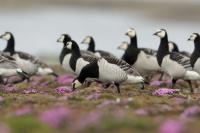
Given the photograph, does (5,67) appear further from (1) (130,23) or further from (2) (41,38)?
(1) (130,23)

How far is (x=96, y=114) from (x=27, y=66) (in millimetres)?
16695

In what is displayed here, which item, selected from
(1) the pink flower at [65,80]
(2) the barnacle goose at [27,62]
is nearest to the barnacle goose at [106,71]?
(1) the pink flower at [65,80]

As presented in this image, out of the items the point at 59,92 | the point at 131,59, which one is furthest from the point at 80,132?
the point at 131,59

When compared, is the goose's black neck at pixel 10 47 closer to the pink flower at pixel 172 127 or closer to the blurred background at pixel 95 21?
the blurred background at pixel 95 21

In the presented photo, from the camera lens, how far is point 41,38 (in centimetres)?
6475

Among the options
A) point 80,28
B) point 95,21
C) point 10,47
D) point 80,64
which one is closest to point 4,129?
point 80,64

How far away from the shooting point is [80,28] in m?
74.2

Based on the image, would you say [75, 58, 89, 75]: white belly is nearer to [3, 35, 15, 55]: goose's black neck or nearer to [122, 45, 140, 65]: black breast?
[122, 45, 140, 65]: black breast

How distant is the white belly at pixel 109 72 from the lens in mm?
22391

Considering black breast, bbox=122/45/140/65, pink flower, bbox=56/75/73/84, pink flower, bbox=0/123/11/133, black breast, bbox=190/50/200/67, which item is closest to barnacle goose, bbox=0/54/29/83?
pink flower, bbox=56/75/73/84

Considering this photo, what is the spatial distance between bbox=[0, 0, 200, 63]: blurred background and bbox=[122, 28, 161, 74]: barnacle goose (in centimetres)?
1771

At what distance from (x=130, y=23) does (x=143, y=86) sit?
62255 millimetres

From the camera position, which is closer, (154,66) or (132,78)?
(132,78)

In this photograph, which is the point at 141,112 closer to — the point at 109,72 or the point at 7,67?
the point at 109,72
